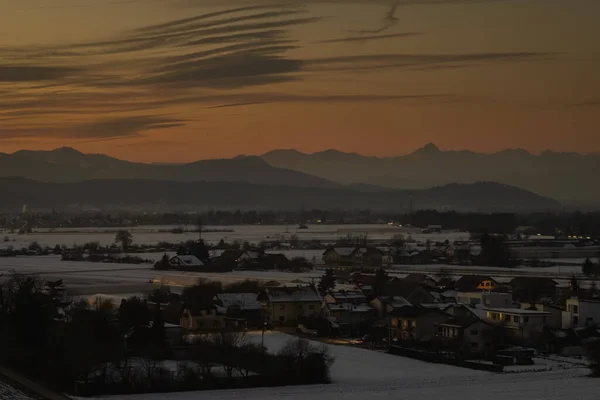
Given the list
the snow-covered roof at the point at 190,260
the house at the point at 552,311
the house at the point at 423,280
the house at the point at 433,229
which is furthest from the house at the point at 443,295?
the house at the point at 433,229

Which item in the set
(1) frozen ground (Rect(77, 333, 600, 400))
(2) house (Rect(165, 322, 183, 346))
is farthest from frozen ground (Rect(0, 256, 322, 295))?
(1) frozen ground (Rect(77, 333, 600, 400))

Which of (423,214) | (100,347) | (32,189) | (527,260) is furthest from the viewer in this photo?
(32,189)

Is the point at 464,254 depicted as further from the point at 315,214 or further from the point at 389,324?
the point at 315,214

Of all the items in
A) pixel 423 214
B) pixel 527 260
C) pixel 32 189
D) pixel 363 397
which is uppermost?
pixel 32 189

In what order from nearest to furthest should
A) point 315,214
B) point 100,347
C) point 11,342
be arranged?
point 100,347 → point 11,342 → point 315,214

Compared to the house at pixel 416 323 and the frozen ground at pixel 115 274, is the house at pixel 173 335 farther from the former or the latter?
the frozen ground at pixel 115 274

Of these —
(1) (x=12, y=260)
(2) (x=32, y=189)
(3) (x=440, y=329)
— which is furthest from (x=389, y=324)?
(2) (x=32, y=189)
